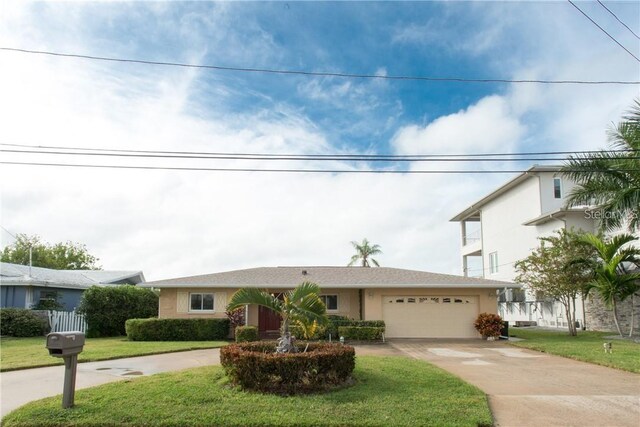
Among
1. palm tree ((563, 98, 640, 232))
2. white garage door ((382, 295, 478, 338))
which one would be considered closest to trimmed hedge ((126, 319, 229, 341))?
white garage door ((382, 295, 478, 338))

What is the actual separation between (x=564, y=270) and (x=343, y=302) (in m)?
10.1

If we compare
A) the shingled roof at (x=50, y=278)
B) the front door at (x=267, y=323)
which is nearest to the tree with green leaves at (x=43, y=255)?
the shingled roof at (x=50, y=278)

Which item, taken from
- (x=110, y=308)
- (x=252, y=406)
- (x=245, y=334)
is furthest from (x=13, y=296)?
(x=252, y=406)

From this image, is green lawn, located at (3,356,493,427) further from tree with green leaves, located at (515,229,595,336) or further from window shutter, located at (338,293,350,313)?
tree with green leaves, located at (515,229,595,336)

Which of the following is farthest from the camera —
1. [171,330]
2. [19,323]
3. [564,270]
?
[564,270]

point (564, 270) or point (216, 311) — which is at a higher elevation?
point (564, 270)

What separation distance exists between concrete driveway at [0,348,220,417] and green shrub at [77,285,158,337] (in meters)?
9.11

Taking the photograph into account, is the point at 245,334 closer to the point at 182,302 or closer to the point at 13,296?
Result: the point at 182,302

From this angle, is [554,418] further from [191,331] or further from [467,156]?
[191,331]

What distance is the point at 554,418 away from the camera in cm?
791

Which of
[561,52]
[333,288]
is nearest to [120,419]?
[561,52]

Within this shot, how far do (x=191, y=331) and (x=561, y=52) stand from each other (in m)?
16.9

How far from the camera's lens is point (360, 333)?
69.2 feet

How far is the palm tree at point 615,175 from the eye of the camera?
17.5 m
